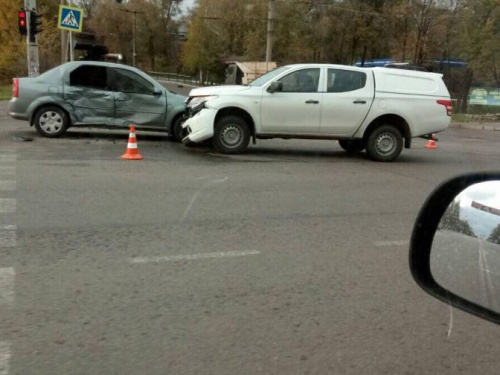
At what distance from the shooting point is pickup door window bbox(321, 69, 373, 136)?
10.9 meters

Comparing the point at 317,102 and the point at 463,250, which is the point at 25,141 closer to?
the point at 317,102

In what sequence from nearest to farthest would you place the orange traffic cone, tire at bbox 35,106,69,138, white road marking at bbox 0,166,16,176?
1. white road marking at bbox 0,166,16,176
2. the orange traffic cone
3. tire at bbox 35,106,69,138

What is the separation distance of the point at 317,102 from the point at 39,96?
20.0ft

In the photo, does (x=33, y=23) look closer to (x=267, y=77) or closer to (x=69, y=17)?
(x=69, y=17)

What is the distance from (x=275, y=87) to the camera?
10.6m

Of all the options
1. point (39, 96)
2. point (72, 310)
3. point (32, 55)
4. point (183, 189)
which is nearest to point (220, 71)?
point (32, 55)

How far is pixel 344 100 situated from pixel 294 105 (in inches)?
40.9

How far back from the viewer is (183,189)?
7797 millimetres

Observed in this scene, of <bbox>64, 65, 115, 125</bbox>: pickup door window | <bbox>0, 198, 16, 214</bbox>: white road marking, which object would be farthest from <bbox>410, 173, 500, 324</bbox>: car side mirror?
<bbox>64, 65, 115, 125</bbox>: pickup door window

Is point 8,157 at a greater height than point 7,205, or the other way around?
point 8,157

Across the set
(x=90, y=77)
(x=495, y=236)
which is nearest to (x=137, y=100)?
(x=90, y=77)

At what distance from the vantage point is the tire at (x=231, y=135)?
10.7m

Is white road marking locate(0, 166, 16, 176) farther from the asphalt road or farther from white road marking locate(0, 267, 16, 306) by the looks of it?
white road marking locate(0, 267, 16, 306)

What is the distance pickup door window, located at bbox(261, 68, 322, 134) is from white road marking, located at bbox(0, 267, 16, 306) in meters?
7.03
